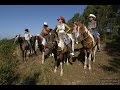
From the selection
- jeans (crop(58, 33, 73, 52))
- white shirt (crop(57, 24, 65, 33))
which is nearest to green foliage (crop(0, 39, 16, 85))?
jeans (crop(58, 33, 73, 52))

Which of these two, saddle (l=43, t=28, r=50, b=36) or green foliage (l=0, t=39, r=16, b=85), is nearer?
green foliage (l=0, t=39, r=16, b=85)

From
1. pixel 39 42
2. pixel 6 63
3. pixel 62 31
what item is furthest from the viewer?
pixel 39 42

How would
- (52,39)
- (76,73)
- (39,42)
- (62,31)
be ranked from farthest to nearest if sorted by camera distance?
(39,42) < (62,31) < (76,73) < (52,39)

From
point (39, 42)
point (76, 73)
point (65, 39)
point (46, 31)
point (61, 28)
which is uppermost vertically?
point (61, 28)

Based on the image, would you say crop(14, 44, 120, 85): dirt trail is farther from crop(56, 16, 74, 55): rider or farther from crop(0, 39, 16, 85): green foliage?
crop(56, 16, 74, 55): rider

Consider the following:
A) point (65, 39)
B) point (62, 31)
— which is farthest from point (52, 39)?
point (62, 31)

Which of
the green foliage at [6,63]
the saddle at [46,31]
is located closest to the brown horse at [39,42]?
the saddle at [46,31]

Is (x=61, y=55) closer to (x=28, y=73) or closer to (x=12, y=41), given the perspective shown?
(x=28, y=73)

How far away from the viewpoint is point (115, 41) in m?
25.6

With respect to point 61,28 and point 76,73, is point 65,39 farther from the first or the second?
point 76,73

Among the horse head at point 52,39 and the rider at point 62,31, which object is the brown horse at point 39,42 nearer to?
the rider at point 62,31

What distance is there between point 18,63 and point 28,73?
3.04m

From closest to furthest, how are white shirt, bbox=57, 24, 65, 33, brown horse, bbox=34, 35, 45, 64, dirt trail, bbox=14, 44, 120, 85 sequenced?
dirt trail, bbox=14, 44, 120, 85 → white shirt, bbox=57, 24, 65, 33 → brown horse, bbox=34, 35, 45, 64
